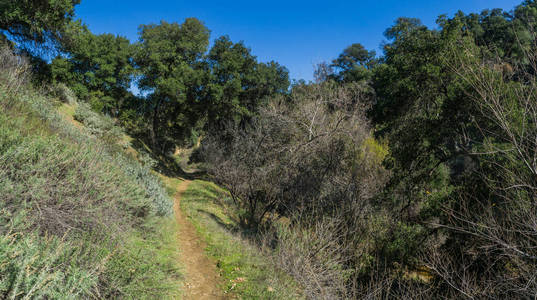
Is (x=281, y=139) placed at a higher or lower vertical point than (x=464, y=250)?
higher

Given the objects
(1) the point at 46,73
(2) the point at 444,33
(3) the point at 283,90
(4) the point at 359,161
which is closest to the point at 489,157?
(4) the point at 359,161

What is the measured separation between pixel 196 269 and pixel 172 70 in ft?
68.0

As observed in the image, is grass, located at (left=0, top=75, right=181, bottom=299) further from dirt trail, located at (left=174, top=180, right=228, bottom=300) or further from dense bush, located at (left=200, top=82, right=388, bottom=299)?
dense bush, located at (left=200, top=82, right=388, bottom=299)

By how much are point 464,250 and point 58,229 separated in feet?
32.5

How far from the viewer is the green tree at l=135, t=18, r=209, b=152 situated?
22303mm

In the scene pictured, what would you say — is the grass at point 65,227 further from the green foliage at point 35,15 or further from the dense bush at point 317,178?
the green foliage at point 35,15

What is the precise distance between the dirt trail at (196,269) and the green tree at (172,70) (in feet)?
52.0

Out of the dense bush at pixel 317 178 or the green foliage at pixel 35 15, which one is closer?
the dense bush at pixel 317 178

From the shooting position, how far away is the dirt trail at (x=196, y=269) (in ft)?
18.0

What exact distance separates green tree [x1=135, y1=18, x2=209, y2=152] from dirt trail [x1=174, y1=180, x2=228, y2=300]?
52.0ft

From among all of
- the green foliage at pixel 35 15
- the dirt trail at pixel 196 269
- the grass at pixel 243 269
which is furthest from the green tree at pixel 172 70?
the dirt trail at pixel 196 269

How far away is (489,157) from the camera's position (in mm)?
7488

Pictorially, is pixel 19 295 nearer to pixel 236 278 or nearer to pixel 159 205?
pixel 236 278

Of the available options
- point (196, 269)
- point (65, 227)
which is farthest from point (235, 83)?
point (65, 227)
